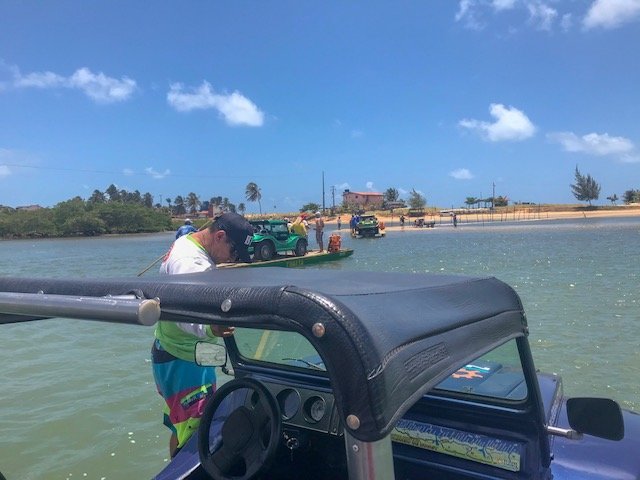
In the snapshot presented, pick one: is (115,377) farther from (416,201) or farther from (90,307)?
(416,201)

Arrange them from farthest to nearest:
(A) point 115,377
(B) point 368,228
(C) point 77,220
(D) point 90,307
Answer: (C) point 77,220 < (B) point 368,228 < (A) point 115,377 < (D) point 90,307

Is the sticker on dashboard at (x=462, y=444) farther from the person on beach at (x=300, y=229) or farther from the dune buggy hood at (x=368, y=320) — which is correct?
the person on beach at (x=300, y=229)

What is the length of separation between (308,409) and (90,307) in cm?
120

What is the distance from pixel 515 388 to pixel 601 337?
8.09m

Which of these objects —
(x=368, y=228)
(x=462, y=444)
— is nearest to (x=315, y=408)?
(x=462, y=444)

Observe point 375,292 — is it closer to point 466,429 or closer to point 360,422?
point 360,422

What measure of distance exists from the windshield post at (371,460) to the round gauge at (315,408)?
1.22 metres

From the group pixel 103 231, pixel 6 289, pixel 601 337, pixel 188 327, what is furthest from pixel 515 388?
pixel 103 231

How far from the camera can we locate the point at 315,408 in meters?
2.29

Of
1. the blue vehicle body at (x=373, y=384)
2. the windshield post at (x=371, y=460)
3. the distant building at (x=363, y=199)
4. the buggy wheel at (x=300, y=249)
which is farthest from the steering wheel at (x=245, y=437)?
the distant building at (x=363, y=199)

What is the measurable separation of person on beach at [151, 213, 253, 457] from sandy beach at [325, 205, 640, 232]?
8810cm

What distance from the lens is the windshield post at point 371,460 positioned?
1.05 metres

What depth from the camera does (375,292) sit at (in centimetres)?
138

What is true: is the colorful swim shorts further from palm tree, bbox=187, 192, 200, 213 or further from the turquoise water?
palm tree, bbox=187, 192, 200, 213
